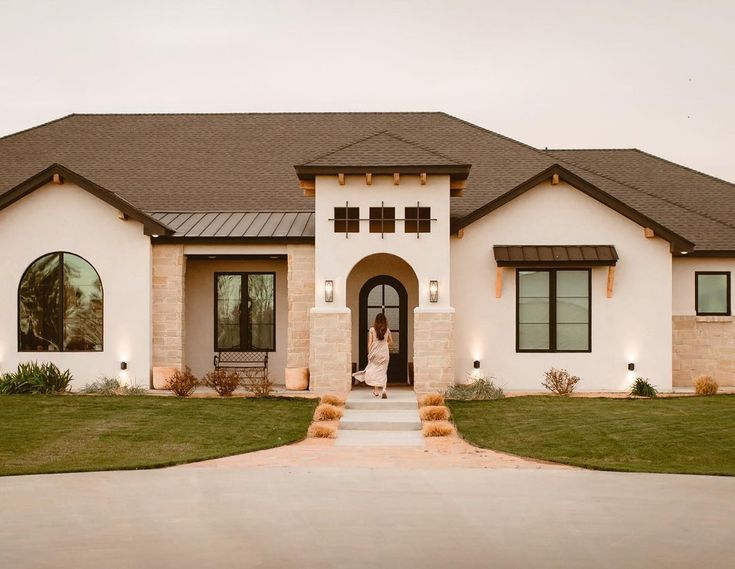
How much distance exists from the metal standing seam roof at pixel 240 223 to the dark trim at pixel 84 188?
0.68 metres

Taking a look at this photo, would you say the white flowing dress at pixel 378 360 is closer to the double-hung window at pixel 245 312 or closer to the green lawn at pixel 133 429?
the green lawn at pixel 133 429

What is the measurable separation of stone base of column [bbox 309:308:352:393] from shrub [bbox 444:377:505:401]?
225 centimetres

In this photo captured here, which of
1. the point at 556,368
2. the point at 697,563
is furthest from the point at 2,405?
the point at 697,563

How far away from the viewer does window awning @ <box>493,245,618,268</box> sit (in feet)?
66.4

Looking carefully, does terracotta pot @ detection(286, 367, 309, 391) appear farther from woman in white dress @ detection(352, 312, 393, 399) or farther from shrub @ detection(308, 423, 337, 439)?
shrub @ detection(308, 423, 337, 439)

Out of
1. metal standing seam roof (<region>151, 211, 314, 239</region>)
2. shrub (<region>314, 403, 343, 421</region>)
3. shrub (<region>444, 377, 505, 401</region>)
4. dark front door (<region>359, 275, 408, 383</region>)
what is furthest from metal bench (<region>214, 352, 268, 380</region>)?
shrub (<region>314, 403, 343, 421</region>)

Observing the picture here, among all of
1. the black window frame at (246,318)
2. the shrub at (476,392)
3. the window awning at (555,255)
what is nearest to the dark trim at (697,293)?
the window awning at (555,255)

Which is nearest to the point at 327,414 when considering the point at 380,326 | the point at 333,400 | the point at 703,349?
the point at 333,400

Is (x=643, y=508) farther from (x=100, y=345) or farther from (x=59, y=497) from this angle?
(x=100, y=345)

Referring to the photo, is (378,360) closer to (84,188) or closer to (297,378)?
(297,378)

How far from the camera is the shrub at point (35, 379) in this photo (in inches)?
734

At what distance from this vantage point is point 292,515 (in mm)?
8914

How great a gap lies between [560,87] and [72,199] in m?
19.1

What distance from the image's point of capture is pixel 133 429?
48.7ft
